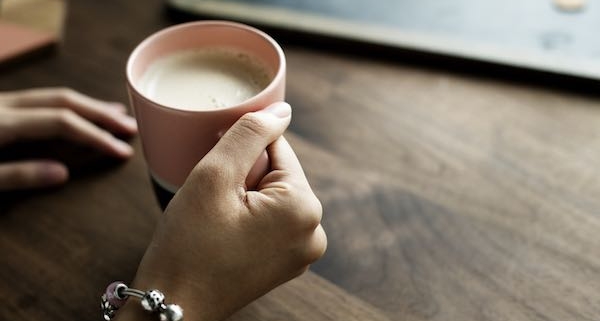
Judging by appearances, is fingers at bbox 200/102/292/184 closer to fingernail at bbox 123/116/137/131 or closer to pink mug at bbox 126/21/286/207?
pink mug at bbox 126/21/286/207

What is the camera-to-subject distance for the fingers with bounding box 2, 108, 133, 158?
627 mm

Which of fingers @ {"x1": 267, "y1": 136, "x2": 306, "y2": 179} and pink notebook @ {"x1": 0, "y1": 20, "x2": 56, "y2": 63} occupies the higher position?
fingers @ {"x1": 267, "y1": 136, "x2": 306, "y2": 179}

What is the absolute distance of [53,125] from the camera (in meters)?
0.63

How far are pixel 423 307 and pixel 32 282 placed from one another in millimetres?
341

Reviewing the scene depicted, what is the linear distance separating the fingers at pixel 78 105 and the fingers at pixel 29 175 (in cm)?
8

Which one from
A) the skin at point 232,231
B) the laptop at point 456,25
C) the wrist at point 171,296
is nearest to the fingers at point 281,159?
the skin at point 232,231

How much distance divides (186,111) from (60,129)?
28cm

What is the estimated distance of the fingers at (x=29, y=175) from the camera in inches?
23.2

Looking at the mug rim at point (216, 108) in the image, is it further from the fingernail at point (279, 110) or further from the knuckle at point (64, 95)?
the knuckle at point (64, 95)

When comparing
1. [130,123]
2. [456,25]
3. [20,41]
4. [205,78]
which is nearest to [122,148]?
[130,123]

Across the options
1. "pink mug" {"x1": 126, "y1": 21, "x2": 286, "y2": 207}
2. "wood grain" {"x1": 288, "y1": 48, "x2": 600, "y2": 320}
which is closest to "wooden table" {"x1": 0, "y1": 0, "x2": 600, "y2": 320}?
"wood grain" {"x1": 288, "y1": 48, "x2": 600, "y2": 320}

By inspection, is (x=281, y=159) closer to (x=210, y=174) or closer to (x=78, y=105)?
(x=210, y=174)

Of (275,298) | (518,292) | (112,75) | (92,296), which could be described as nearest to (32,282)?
(92,296)

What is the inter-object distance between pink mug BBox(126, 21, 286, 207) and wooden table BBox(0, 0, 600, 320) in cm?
11
